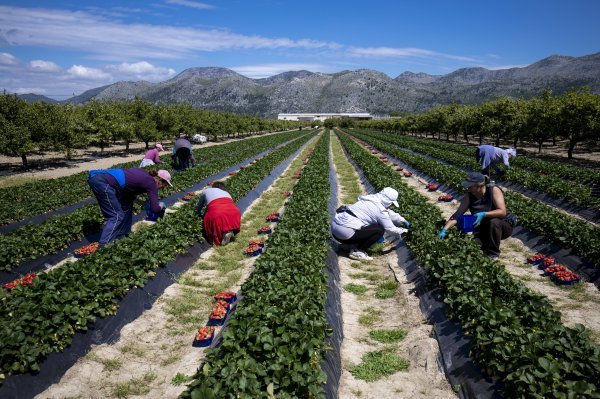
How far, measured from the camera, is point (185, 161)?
21.6 m

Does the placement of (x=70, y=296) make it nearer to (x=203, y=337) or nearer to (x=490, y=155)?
(x=203, y=337)

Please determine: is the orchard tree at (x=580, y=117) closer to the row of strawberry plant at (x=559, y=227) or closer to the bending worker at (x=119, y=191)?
the row of strawberry plant at (x=559, y=227)

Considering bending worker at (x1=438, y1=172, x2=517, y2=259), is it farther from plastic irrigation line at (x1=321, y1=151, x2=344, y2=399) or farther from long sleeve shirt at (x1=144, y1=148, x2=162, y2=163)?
long sleeve shirt at (x1=144, y1=148, x2=162, y2=163)

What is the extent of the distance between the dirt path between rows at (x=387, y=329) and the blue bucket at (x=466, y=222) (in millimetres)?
1666

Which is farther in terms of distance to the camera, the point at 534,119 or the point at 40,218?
the point at 534,119

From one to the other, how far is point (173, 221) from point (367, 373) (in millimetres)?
6536

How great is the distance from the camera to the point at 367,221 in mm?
8633

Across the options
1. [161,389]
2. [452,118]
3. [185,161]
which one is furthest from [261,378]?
[452,118]

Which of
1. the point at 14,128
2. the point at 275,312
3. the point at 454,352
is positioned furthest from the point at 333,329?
the point at 14,128

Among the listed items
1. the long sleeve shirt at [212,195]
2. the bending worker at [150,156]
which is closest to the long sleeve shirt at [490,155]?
the long sleeve shirt at [212,195]

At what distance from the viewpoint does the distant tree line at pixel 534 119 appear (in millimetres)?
27859

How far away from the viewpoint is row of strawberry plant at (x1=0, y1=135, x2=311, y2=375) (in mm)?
4480

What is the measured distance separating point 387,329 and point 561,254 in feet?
18.0

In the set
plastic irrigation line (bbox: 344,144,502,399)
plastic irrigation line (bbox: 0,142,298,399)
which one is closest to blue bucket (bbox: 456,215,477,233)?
plastic irrigation line (bbox: 344,144,502,399)
